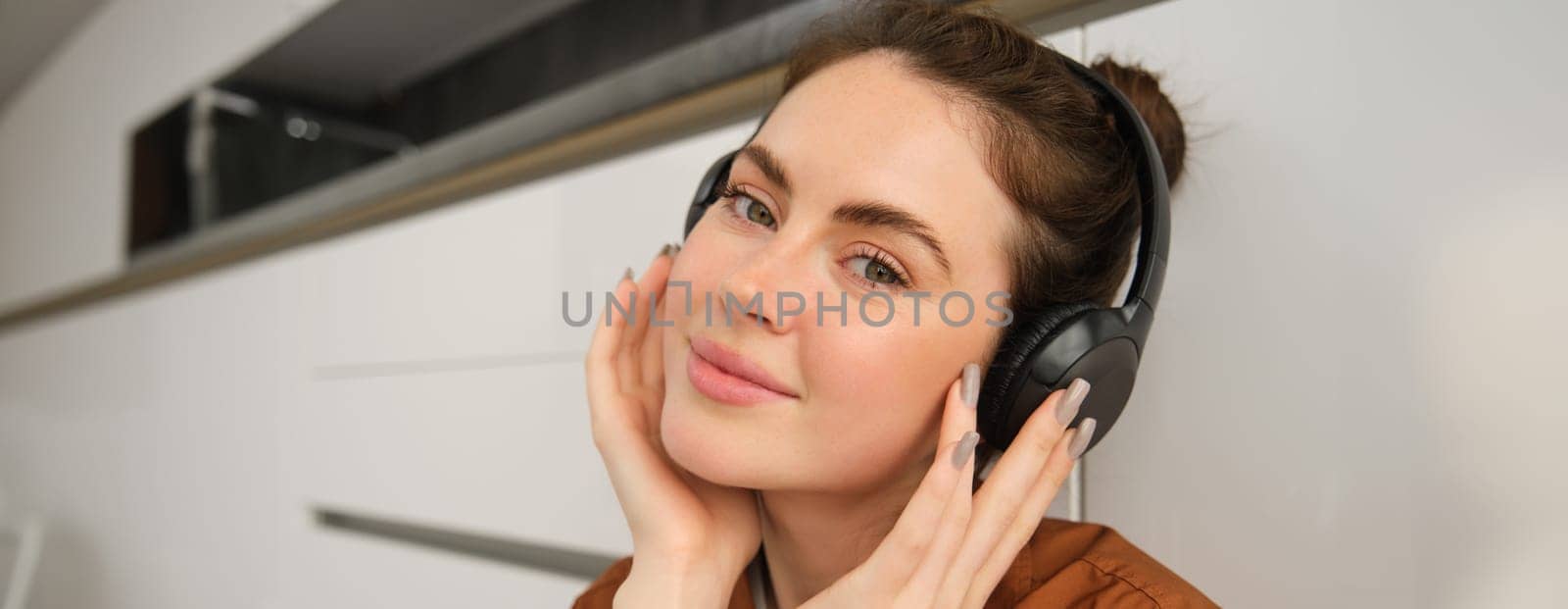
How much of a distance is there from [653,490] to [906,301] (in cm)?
27

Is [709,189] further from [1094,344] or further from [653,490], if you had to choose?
[1094,344]

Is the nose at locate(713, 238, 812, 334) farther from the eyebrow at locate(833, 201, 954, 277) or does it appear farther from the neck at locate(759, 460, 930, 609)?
the neck at locate(759, 460, 930, 609)

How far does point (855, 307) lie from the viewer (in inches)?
25.0

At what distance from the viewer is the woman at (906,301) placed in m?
0.62

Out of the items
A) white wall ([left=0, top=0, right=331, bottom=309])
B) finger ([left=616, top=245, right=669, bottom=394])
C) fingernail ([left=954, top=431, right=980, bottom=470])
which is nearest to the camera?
fingernail ([left=954, top=431, right=980, bottom=470])

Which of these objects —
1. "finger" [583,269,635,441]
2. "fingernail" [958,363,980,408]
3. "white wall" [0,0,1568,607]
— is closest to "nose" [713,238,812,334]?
"fingernail" [958,363,980,408]

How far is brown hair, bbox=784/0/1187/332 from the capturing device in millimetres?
674

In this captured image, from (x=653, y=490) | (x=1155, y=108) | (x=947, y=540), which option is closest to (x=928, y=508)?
(x=947, y=540)

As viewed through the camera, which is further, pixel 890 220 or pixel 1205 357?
pixel 1205 357

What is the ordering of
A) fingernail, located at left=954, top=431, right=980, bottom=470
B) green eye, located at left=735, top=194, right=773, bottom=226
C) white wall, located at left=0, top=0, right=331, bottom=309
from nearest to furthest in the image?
1. fingernail, located at left=954, top=431, right=980, bottom=470
2. green eye, located at left=735, top=194, right=773, bottom=226
3. white wall, located at left=0, top=0, right=331, bottom=309

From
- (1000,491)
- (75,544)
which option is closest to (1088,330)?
(1000,491)

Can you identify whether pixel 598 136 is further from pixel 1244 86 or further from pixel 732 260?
pixel 1244 86

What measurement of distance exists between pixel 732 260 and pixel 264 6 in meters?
1.73

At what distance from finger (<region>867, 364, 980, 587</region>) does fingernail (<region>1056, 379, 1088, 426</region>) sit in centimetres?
6
